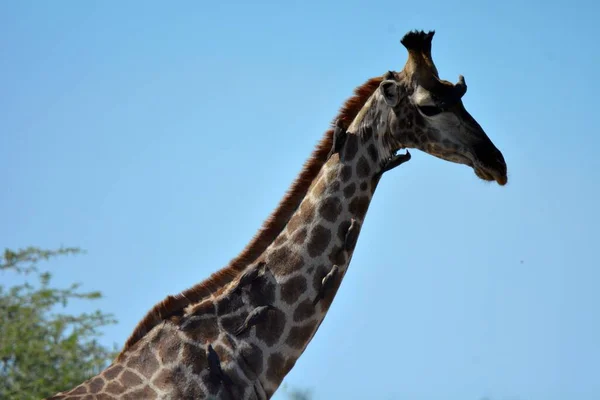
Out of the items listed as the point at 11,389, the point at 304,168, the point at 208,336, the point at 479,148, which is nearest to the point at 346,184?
the point at 304,168

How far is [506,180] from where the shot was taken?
339 inches

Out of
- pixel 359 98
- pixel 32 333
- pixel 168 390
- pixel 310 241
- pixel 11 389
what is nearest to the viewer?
pixel 168 390

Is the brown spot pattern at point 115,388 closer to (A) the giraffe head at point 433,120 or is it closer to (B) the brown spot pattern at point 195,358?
(B) the brown spot pattern at point 195,358

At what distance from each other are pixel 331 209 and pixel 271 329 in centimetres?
103

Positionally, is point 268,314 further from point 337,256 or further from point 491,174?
point 491,174

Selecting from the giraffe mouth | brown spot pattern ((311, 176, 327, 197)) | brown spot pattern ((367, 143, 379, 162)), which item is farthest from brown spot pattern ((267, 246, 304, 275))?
the giraffe mouth

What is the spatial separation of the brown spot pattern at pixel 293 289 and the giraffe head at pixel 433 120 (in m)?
1.30

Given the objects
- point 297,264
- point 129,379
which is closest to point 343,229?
point 297,264

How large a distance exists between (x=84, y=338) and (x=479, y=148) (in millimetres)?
9948

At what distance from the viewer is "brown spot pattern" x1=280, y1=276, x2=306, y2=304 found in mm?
8289

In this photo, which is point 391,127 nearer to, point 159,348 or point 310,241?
point 310,241

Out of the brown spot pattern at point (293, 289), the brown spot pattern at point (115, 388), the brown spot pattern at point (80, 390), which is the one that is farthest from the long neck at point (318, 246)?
the brown spot pattern at point (80, 390)

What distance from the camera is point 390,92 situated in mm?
8750

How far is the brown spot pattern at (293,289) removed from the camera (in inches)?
326
